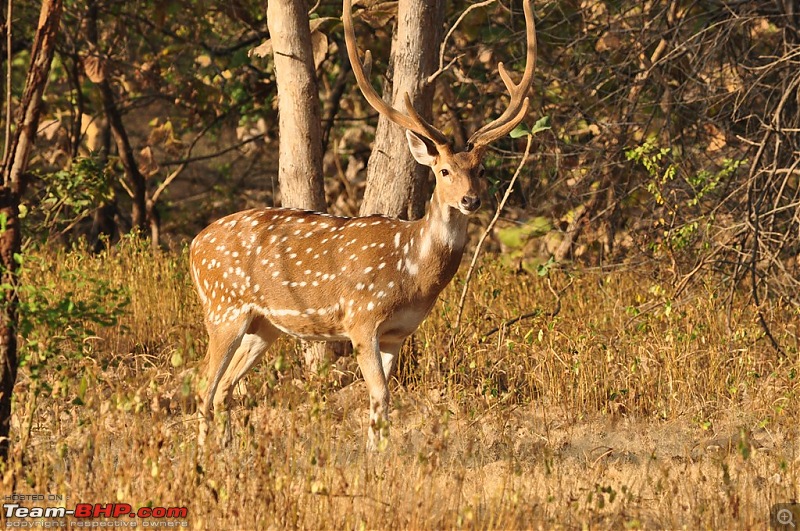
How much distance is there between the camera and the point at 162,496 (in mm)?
4680

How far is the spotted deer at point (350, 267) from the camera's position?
22.0 feet

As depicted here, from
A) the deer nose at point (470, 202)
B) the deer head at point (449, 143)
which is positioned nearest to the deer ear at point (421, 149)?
the deer head at point (449, 143)

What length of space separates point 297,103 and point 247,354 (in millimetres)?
1846

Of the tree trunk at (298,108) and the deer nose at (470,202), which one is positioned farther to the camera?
the tree trunk at (298,108)

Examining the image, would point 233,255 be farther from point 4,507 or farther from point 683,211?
point 683,211

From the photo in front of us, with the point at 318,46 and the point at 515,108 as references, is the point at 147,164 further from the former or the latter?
the point at 515,108

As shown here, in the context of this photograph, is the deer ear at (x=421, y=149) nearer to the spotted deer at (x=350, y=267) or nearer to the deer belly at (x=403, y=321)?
the spotted deer at (x=350, y=267)

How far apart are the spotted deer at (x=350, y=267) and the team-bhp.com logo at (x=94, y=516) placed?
169cm

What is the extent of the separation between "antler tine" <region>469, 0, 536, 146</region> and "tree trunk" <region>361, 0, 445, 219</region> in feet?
2.88

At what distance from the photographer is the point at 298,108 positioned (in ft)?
26.1

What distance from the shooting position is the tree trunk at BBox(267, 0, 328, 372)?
25.9 ft

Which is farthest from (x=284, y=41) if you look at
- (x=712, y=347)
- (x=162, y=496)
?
(x=162, y=496)

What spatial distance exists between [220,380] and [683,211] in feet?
14.1

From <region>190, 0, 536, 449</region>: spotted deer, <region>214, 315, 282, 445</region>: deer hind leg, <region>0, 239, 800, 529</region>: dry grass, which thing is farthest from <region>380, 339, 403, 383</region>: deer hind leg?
<region>214, 315, 282, 445</region>: deer hind leg
